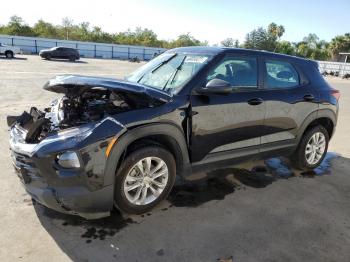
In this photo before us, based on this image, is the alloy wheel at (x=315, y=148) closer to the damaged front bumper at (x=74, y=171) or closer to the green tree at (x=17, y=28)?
the damaged front bumper at (x=74, y=171)

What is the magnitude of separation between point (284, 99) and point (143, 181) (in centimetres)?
232

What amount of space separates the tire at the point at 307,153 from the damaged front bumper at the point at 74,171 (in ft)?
10.4

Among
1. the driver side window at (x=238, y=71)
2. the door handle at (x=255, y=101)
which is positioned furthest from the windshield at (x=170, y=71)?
the door handle at (x=255, y=101)

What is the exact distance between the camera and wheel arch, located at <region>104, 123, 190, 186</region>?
126 inches

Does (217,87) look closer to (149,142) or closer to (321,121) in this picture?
(149,142)

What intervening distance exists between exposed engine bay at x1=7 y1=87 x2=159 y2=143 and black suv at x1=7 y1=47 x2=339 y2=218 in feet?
0.04

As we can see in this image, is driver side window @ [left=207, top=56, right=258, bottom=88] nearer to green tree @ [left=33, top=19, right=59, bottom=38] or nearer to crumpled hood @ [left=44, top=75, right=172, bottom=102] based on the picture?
crumpled hood @ [left=44, top=75, right=172, bottom=102]

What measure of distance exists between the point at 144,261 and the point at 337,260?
5.83ft

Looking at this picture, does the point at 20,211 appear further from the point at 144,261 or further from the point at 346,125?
the point at 346,125

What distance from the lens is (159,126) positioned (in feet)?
11.4

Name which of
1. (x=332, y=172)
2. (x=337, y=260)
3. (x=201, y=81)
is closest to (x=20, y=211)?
(x=201, y=81)

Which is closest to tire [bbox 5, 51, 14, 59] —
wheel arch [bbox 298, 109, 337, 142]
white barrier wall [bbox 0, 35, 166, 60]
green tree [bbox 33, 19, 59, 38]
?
white barrier wall [bbox 0, 35, 166, 60]

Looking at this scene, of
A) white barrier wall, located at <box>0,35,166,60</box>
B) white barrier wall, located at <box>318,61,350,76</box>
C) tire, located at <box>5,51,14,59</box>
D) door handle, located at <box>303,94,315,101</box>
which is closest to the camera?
door handle, located at <box>303,94,315,101</box>

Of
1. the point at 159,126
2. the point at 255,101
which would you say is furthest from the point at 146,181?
the point at 255,101
